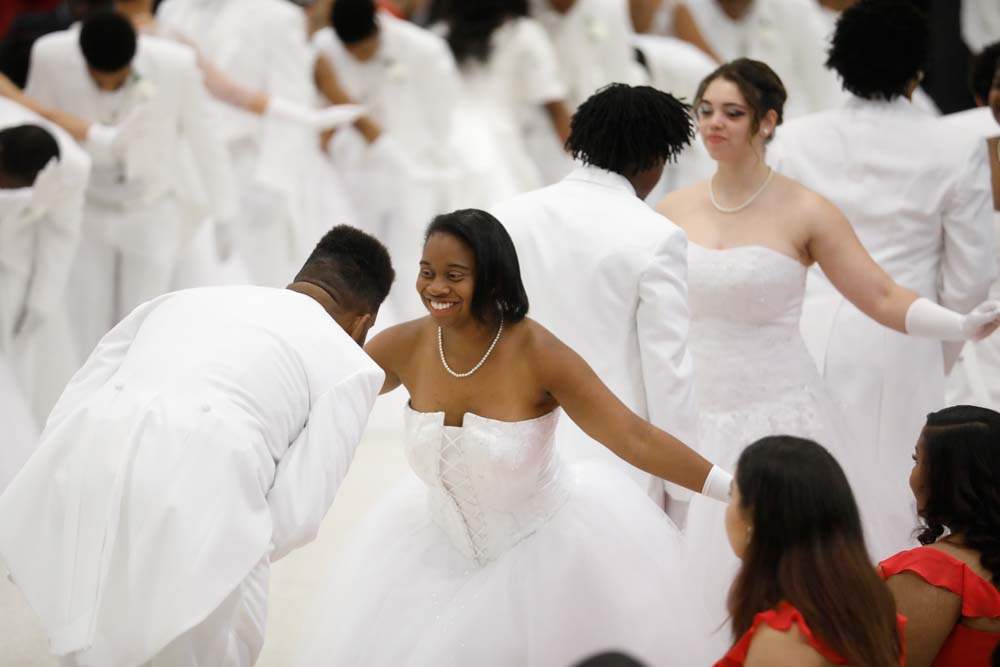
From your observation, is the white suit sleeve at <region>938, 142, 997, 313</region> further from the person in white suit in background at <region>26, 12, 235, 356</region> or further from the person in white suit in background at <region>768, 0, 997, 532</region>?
the person in white suit in background at <region>26, 12, 235, 356</region>

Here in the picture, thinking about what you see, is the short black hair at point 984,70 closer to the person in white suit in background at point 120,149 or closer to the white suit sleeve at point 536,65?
the person in white suit in background at point 120,149

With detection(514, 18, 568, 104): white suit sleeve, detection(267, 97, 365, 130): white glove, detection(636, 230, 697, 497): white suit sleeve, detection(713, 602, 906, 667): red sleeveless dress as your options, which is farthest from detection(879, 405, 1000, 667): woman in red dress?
detection(514, 18, 568, 104): white suit sleeve

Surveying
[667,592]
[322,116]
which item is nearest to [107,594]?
[667,592]

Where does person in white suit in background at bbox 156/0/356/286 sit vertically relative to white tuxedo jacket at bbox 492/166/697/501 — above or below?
below

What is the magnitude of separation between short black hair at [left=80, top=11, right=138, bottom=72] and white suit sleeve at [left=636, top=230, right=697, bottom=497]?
11.6 ft

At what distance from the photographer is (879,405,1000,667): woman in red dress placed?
9.25 ft

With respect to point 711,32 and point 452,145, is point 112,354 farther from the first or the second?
point 711,32

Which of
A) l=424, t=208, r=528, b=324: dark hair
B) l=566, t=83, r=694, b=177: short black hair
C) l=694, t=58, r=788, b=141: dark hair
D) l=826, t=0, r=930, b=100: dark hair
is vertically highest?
l=826, t=0, r=930, b=100: dark hair

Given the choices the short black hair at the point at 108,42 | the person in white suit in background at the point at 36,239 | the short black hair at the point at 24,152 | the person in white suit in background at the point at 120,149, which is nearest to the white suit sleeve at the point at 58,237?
the person in white suit in background at the point at 36,239

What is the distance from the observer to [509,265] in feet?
10.5

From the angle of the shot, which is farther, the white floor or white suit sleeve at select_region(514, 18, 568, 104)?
white suit sleeve at select_region(514, 18, 568, 104)

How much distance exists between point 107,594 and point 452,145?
586 centimetres

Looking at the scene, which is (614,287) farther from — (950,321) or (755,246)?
(950,321)

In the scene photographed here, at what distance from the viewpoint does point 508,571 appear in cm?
326
